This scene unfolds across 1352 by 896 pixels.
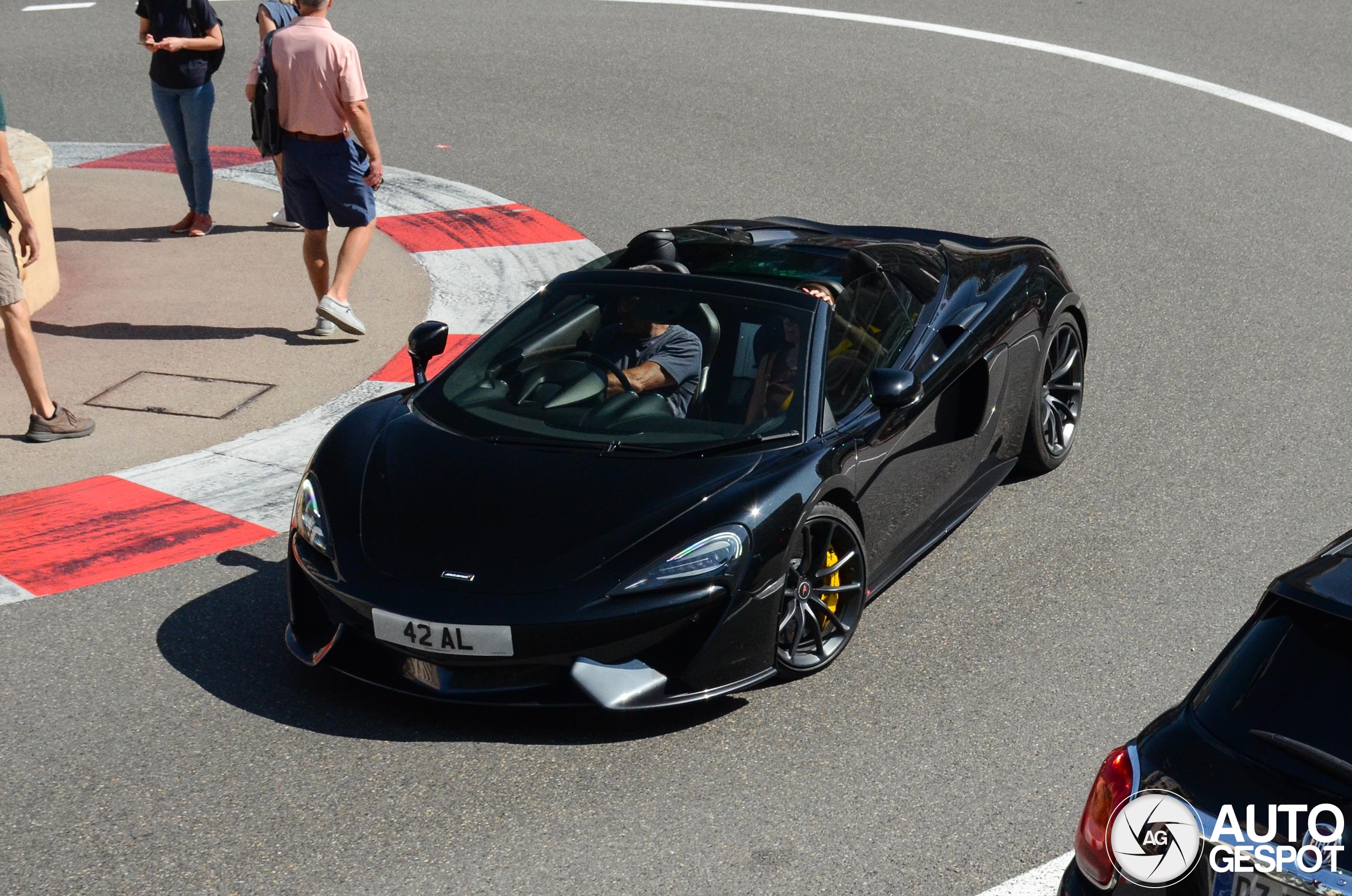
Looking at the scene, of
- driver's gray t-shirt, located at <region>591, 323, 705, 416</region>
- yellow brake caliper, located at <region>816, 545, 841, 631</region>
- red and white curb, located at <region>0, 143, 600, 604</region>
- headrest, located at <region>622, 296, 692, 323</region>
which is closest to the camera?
yellow brake caliper, located at <region>816, 545, 841, 631</region>

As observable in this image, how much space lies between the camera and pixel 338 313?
8.20 meters

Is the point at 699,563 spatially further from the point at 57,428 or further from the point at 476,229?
the point at 476,229

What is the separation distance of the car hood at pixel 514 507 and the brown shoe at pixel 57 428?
2.58 meters

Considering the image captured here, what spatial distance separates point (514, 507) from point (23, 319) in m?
3.21

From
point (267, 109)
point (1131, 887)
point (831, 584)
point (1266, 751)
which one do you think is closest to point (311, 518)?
point (831, 584)

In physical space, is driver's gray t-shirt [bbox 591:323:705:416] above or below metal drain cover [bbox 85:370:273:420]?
above

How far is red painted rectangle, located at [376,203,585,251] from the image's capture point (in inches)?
394

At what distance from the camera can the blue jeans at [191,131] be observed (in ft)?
31.4

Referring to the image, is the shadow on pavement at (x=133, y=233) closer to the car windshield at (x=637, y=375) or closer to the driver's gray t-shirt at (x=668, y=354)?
the car windshield at (x=637, y=375)

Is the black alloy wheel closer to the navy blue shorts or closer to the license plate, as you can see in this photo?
the license plate

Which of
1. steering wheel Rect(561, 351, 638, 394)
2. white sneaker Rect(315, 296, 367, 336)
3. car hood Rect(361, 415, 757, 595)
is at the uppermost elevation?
steering wheel Rect(561, 351, 638, 394)

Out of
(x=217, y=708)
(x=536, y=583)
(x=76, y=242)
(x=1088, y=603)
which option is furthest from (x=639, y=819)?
(x=76, y=242)

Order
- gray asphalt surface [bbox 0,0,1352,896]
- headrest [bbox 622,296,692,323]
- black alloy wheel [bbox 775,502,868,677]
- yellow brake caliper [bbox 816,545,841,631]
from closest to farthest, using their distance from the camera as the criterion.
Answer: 1. gray asphalt surface [bbox 0,0,1352,896]
2. black alloy wheel [bbox 775,502,868,677]
3. yellow brake caliper [bbox 816,545,841,631]
4. headrest [bbox 622,296,692,323]

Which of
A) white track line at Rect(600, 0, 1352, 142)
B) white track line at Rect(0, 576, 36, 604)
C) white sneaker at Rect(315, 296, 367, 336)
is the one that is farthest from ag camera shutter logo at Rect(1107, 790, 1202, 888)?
white track line at Rect(600, 0, 1352, 142)
